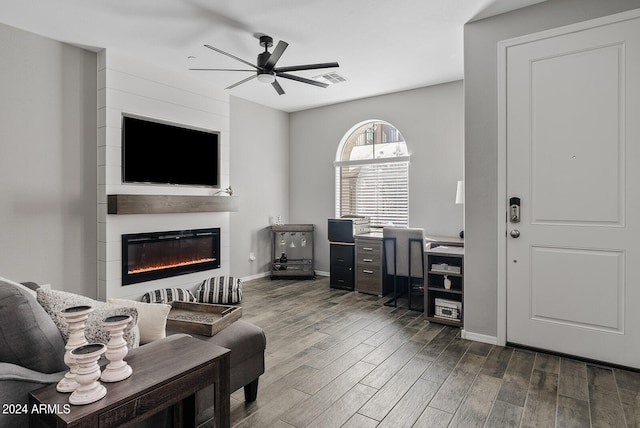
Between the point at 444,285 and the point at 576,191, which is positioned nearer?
the point at 576,191

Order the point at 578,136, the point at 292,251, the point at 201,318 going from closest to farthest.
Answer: the point at 201,318
the point at 578,136
the point at 292,251

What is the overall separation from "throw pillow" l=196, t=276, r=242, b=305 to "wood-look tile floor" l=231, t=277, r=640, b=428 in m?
0.95

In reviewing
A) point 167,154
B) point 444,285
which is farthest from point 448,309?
point 167,154

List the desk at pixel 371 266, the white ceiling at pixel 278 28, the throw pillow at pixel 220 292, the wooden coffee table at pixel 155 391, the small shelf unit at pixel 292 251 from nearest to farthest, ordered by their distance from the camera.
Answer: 1. the wooden coffee table at pixel 155 391
2. the white ceiling at pixel 278 28
3. the throw pillow at pixel 220 292
4. the desk at pixel 371 266
5. the small shelf unit at pixel 292 251

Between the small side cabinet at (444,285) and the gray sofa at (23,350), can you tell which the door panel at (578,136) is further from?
the gray sofa at (23,350)

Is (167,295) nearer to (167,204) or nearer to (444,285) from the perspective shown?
(167,204)

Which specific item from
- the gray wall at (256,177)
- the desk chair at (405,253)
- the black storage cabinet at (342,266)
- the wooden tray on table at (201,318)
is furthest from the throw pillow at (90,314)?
the gray wall at (256,177)

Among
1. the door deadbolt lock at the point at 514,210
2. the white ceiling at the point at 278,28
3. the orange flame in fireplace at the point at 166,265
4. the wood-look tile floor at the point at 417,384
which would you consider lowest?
the wood-look tile floor at the point at 417,384

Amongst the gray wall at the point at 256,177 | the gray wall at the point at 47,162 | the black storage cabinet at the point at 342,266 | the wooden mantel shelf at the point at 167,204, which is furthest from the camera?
the gray wall at the point at 256,177

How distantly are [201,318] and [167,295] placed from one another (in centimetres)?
212

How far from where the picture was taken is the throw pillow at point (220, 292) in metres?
4.38

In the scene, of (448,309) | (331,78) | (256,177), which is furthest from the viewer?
(256,177)

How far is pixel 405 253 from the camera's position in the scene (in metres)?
4.13

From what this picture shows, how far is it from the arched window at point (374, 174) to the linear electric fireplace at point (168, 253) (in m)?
2.16
